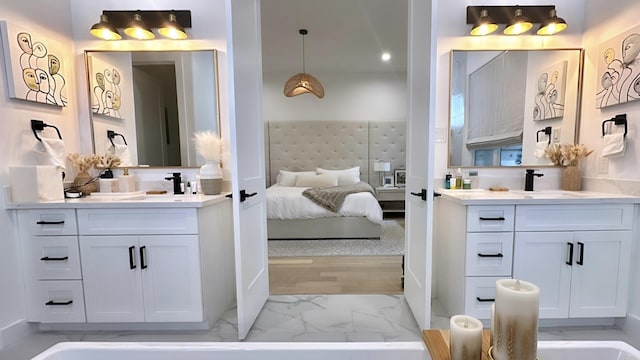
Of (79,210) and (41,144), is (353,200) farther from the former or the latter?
(41,144)

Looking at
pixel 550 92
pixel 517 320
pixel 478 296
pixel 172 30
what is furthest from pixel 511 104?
pixel 172 30

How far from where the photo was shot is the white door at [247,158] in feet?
5.44

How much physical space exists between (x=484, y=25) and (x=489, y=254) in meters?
1.65

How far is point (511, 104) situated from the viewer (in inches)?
91.8

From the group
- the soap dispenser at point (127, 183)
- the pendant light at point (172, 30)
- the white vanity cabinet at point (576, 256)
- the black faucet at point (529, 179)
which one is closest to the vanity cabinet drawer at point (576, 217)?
the white vanity cabinet at point (576, 256)

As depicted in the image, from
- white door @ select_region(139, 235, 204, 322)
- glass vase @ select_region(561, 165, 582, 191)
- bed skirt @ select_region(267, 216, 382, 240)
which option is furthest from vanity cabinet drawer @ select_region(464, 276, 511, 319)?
bed skirt @ select_region(267, 216, 382, 240)

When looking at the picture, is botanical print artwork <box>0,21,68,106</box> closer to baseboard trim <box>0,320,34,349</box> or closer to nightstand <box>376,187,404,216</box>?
baseboard trim <box>0,320,34,349</box>

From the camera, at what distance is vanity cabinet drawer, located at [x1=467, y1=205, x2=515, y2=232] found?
1779 millimetres

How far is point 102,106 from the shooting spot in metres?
2.31

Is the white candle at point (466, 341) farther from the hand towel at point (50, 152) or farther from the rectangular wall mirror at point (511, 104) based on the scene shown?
the hand towel at point (50, 152)

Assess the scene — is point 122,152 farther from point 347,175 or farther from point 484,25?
point 347,175

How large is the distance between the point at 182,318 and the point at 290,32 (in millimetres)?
3348

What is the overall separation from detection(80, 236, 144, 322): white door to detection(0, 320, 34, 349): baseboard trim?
0.42m

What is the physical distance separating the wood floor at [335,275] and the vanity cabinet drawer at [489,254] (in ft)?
2.66
